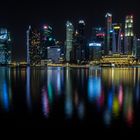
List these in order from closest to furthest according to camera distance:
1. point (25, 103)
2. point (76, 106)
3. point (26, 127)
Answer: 1. point (26, 127)
2. point (76, 106)
3. point (25, 103)

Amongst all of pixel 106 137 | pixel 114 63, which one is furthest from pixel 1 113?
pixel 114 63

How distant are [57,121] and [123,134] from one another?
157 inches

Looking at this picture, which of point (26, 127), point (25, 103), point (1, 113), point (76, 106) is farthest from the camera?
point (25, 103)

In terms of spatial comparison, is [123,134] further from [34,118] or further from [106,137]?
[34,118]

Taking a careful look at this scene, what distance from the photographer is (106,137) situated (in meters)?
13.9

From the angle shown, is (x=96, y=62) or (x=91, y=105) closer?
(x=91, y=105)

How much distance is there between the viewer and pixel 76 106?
22.2 m

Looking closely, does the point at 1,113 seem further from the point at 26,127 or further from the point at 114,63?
the point at 114,63

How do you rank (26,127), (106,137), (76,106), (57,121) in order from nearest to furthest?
1. (106,137)
2. (26,127)
3. (57,121)
4. (76,106)

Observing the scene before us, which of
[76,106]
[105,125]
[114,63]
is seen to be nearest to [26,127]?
[105,125]

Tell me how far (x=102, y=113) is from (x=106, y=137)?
18.6 feet

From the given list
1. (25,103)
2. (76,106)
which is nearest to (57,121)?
(76,106)

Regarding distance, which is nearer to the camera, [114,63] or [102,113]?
[102,113]

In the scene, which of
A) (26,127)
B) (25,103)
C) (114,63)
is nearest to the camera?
(26,127)
